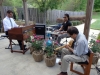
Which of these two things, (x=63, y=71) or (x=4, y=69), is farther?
(x=4, y=69)

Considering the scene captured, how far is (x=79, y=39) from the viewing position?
1957 mm

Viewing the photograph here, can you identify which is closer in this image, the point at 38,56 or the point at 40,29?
the point at 38,56

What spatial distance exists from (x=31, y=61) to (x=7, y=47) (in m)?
1.42

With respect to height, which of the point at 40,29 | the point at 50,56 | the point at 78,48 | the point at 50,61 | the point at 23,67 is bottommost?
the point at 23,67

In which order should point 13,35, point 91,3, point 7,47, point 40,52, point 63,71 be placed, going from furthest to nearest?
point 7,47 < point 13,35 < point 40,52 < point 91,3 < point 63,71

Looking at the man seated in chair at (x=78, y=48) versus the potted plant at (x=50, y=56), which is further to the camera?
the potted plant at (x=50, y=56)

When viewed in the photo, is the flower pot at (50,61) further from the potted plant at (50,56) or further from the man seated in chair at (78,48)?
the man seated in chair at (78,48)

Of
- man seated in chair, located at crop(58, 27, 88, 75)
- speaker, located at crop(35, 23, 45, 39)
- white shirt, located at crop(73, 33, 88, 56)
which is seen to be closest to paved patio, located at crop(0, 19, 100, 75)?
man seated in chair, located at crop(58, 27, 88, 75)

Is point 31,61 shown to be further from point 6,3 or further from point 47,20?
point 6,3

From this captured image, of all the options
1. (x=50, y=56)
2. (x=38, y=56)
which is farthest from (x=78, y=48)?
(x=38, y=56)

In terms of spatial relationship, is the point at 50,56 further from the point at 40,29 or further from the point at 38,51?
the point at 40,29

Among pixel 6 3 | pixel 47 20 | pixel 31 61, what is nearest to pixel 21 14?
pixel 47 20

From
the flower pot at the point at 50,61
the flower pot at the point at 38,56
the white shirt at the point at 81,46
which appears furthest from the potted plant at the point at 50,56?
the white shirt at the point at 81,46

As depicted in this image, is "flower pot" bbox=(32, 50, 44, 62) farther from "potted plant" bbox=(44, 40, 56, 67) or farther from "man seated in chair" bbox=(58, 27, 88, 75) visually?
"man seated in chair" bbox=(58, 27, 88, 75)
